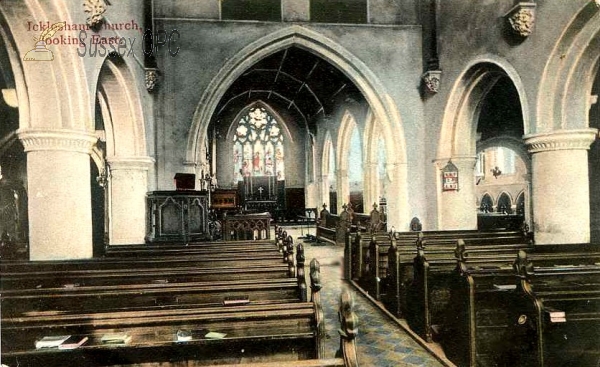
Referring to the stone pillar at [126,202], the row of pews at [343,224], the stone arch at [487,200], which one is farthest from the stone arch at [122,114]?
the stone arch at [487,200]

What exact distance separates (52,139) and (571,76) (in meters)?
6.97

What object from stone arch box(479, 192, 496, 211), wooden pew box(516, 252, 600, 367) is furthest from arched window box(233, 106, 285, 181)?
wooden pew box(516, 252, 600, 367)

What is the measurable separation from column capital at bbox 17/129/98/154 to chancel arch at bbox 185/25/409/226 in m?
4.51

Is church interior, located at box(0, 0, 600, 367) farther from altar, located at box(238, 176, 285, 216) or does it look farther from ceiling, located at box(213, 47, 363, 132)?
altar, located at box(238, 176, 285, 216)

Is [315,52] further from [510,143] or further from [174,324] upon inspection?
[174,324]

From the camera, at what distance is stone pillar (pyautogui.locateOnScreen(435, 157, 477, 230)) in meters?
9.82

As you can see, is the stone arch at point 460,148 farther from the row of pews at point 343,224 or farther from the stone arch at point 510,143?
the stone arch at point 510,143

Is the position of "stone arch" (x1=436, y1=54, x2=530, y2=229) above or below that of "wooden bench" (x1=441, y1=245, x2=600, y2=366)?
above

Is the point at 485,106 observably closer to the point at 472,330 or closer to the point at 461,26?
the point at 461,26

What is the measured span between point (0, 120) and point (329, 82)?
33.5 ft

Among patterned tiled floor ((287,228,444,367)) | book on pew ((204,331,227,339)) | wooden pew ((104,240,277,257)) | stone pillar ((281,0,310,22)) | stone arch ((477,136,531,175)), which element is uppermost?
stone pillar ((281,0,310,22))

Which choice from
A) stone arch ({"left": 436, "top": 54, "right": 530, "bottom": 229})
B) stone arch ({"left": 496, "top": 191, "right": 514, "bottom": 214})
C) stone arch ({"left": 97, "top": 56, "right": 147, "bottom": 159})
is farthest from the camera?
stone arch ({"left": 496, "top": 191, "right": 514, "bottom": 214})

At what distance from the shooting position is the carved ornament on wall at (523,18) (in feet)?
22.4

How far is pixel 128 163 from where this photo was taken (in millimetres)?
8531
